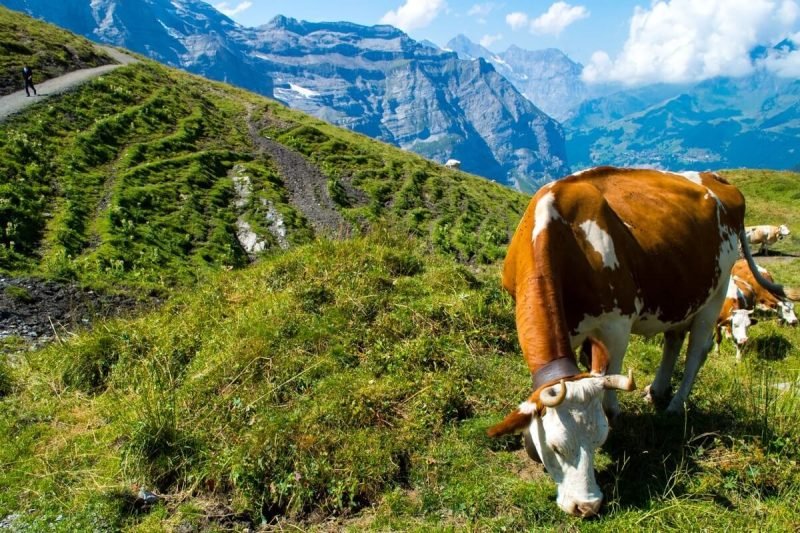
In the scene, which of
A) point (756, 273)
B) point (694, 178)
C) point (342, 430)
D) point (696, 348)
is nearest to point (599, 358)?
point (696, 348)

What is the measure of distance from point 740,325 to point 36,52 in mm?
59868

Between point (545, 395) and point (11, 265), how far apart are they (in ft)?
52.5

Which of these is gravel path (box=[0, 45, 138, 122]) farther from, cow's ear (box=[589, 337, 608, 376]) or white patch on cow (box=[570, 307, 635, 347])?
cow's ear (box=[589, 337, 608, 376])

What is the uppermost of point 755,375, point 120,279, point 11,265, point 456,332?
point 11,265

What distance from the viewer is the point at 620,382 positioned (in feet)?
15.7

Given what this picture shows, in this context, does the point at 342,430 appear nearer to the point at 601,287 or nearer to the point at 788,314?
the point at 601,287

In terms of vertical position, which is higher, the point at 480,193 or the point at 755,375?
the point at 480,193

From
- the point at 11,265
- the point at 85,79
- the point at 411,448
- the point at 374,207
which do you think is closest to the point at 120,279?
the point at 11,265

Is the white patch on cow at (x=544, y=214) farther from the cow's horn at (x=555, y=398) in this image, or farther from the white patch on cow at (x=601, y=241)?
the cow's horn at (x=555, y=398)

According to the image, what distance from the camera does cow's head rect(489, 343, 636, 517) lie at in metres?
4.78

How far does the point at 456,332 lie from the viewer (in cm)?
959

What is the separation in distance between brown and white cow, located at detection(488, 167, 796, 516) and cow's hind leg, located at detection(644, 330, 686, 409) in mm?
17

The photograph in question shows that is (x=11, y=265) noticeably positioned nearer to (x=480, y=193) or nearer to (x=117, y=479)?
(x=117, y=479)

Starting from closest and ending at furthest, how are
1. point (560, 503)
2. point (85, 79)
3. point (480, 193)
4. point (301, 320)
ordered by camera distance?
point (560, 503)
point (301, 320)
point (85, 79)
point (480, 193)
